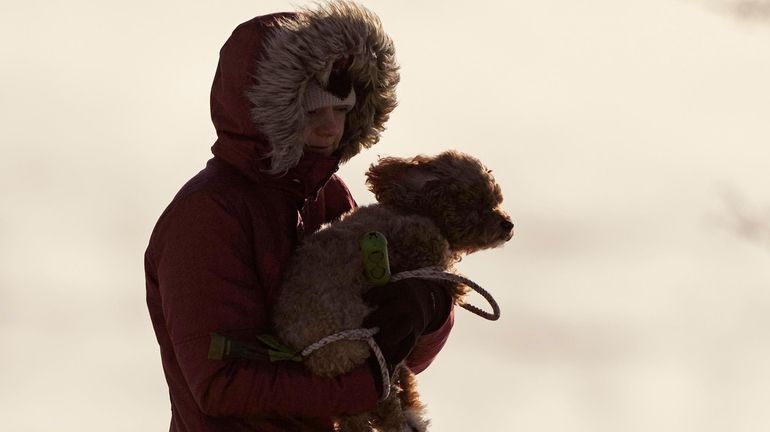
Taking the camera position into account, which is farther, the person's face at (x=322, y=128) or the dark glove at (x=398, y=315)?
the person's face at (x=322, y=128)

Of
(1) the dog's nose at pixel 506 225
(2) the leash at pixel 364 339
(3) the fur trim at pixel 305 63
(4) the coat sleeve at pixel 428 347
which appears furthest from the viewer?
(1) the dog's nose at pixel 506 225

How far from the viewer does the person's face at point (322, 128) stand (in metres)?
3.91

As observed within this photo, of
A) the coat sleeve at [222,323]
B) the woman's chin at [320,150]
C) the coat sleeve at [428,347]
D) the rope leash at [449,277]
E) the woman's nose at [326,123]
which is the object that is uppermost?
the woman's nose at [326,123]

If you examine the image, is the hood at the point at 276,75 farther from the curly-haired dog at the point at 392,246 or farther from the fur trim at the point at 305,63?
the curly-haired dog at the point at 392,246

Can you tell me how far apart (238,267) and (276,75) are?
2.26 ft

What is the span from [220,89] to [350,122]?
1.85ft

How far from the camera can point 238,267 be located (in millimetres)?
3557

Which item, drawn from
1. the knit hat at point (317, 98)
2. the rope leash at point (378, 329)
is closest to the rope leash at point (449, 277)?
the rope leash at point (378, 329)

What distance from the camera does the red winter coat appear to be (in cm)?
352

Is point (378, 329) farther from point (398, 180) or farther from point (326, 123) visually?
point (326, 123)

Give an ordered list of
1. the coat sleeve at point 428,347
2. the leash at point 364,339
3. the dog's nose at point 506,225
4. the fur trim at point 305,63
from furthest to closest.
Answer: the dog's nose at point 506,225 < the coat sleeve at point 428,347 < the fur trim at point 305,63 < the leash at point 364,339

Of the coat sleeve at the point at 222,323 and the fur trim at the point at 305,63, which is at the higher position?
the fur trim at the point at 305,63

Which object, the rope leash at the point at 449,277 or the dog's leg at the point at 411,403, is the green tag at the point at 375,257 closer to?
the rope leash at the point at 449,277

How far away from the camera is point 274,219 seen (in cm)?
375
